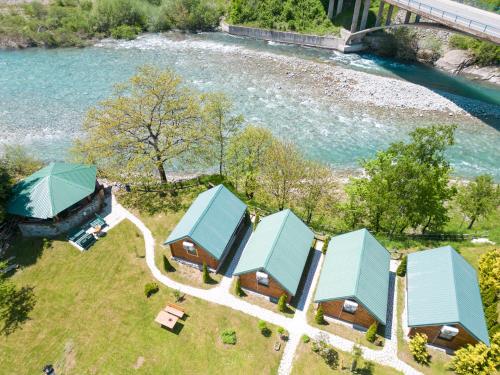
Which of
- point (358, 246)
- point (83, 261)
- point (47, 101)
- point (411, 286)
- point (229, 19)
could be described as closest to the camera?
point (411, 286)

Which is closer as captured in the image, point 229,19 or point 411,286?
point 411,286

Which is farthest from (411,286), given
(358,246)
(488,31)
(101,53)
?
(101,53)

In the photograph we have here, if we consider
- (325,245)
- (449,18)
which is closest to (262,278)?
(325,245)

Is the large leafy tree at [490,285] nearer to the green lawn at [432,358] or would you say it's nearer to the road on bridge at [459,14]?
the green lawn at [432,358]

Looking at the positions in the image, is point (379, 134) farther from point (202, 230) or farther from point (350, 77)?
point (202, 230)

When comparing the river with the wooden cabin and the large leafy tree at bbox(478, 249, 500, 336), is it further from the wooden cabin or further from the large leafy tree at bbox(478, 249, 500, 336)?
the large leafy tree at bbox(478, 249, 500, 336)

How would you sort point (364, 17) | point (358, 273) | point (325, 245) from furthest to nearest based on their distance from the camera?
point (364, 17) → point (325, 245) → point (358, 273)

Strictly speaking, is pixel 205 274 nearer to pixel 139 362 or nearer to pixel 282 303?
pixel 282 303
